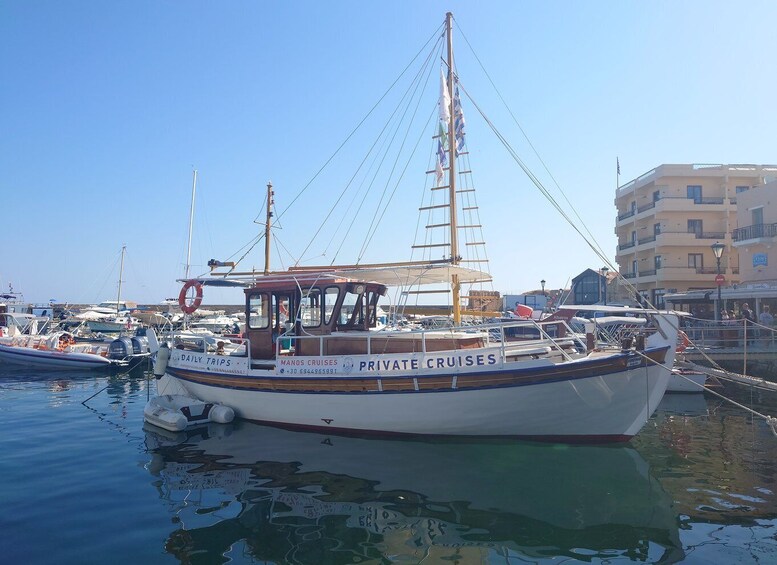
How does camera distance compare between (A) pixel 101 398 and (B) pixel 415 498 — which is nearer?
(B) pixel 415 498

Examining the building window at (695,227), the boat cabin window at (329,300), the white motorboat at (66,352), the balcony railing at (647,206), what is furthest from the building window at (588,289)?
the boat cabin window at (329,300)

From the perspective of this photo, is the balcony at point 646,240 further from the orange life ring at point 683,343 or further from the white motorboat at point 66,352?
the white motorboat at point 66,352

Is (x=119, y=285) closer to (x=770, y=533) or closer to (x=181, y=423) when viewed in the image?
(x=181, y=423)

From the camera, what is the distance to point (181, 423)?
11.3 metres

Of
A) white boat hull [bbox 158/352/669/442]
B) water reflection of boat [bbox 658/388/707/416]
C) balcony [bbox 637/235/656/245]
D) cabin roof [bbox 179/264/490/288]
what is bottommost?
water reflection of boat [bbox 658/388/707/416]

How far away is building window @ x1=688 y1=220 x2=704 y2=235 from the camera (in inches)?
1362

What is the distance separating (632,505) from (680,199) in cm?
3272

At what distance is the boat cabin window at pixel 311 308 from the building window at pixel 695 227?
1252 inches

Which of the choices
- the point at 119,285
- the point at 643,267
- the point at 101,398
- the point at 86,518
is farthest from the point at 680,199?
the point at 119,285

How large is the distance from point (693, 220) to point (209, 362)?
3400 cm

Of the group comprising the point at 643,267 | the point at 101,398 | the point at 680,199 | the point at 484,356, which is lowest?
the point at 101,398

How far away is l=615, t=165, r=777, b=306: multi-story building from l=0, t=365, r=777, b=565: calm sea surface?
1012 inches

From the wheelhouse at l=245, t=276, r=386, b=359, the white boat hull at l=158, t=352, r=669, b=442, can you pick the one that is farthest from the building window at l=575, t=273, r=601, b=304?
the white boat hull at l=158, t=352, r=669, b=442

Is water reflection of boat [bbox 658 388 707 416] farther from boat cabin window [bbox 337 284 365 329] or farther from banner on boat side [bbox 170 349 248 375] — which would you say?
banner on boat side [bbox 170 349 248 375]
